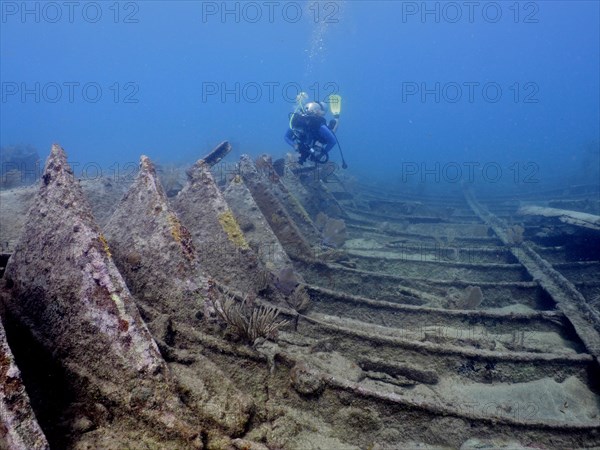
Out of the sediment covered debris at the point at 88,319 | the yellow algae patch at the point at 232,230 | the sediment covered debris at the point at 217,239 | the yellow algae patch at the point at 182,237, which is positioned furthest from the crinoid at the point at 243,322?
the yellow algae patch at the point at 232,230

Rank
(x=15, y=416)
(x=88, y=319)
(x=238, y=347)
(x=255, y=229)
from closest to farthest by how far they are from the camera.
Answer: (x=15, y=416) → (x=88, y=319) → (x=238, y=347) → (x=255, y=229)

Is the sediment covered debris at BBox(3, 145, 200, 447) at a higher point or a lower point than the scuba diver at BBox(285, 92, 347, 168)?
lower

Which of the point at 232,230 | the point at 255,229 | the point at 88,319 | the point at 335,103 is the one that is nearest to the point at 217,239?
the point at 232,230

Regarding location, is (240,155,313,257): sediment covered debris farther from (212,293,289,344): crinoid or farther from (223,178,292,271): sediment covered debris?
(212,293,289,344): crinoid

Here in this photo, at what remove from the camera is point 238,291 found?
4809 mm

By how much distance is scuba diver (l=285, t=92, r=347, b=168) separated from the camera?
10.4 meters

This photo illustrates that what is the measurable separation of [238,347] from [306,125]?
834 cm

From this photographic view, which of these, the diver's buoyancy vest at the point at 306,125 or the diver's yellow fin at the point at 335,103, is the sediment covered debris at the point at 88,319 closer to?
the diver's buoyancy vest at the point at 306,125

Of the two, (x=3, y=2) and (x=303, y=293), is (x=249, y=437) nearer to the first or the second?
(x=303, y=293)

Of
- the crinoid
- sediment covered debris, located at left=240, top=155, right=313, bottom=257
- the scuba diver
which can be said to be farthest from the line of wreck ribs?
the scuba diver

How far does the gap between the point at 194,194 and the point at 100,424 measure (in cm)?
378

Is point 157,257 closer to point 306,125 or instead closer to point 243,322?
point 243,322

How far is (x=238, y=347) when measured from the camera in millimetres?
3350

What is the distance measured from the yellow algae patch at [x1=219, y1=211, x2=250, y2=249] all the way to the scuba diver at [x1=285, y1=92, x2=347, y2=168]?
5.82m
